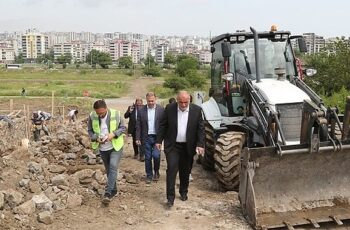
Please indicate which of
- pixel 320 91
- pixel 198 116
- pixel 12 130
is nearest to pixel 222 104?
pixel 198 116

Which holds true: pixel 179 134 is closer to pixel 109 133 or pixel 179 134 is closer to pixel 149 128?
pixel 109 133

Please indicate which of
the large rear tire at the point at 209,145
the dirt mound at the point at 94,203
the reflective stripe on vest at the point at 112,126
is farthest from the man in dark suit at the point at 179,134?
the large rear tire at the point at 209,145

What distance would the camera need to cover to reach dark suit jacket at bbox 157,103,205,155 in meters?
6.99

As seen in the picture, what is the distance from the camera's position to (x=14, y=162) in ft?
28.1

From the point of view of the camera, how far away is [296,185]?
6.78 metres

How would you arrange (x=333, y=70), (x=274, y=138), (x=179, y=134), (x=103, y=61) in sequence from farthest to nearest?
(x=103, y=61) → (x=333, y=70) → (x=179, y=134) → (x=274, y=138)

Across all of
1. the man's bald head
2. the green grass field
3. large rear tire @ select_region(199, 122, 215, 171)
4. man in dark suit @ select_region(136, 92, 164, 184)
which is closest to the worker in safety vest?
the man's bald head

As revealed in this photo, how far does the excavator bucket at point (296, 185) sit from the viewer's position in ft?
21.0

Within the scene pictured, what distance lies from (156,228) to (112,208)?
91 cm

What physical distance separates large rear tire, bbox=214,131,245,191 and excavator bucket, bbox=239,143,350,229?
80 centimetres

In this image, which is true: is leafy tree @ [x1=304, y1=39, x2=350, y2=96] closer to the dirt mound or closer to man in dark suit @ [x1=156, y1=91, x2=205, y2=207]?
the dirt mound

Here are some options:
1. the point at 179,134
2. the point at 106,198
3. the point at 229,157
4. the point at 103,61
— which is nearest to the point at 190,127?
the point at 179,134

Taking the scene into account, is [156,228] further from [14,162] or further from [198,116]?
[14,162]

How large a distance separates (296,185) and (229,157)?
1126mm
